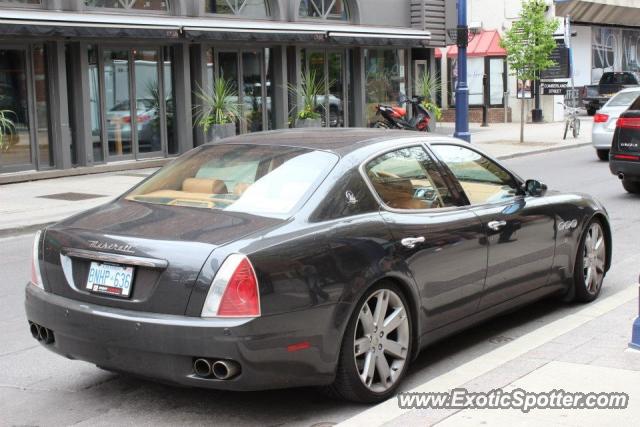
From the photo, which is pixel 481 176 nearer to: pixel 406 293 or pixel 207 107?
pixel 406 293

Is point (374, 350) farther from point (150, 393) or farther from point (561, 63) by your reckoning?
point (561, 63)

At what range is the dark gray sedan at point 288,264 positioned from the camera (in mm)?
4605

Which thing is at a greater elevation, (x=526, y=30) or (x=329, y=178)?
(x=526, y=30)

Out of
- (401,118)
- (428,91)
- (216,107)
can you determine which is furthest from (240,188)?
(428,91)

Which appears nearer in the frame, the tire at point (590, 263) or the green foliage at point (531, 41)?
the tire at point (590, 263)

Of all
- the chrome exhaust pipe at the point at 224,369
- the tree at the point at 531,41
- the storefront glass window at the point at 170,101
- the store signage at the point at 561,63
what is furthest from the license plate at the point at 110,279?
the store signage at the point at 561,63

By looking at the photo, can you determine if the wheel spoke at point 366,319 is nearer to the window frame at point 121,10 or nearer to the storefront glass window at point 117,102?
the window frame at point 121,10

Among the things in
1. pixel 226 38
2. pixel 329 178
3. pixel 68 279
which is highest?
pixel 226 38

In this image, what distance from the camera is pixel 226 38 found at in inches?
833

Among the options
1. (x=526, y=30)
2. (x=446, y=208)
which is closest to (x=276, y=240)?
(x=446, y=208)

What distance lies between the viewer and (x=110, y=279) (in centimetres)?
485

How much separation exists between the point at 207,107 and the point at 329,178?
1667 cm

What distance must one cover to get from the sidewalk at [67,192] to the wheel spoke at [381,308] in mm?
8407

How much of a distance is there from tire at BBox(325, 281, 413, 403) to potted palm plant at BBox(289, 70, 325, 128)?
1728 centimetres
